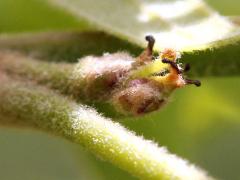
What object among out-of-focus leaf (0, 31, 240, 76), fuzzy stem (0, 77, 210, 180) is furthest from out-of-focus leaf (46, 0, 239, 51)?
fuzzy stem (0, 77, 210, 180)

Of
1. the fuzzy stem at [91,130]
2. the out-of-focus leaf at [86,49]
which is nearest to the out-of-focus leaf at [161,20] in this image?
the out-of-focus leaf at [86,49]

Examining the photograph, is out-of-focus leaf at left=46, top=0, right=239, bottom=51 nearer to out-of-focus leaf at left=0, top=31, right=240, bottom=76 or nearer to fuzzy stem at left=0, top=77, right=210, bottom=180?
out-of-focus leaf at left=0, top=31, right=240, bottom=76

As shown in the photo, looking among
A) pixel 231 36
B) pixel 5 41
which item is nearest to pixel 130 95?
pixel 231 36

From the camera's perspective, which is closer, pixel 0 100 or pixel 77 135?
pixel 77 135

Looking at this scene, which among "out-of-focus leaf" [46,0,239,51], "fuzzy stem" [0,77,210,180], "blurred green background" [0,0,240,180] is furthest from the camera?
"blurred green background" [0,0,240,180]

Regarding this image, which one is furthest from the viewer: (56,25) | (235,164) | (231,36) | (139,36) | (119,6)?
(235,164)

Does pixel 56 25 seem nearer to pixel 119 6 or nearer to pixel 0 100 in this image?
pixel 119 6

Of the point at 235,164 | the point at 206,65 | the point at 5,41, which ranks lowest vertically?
the point at 235,164
